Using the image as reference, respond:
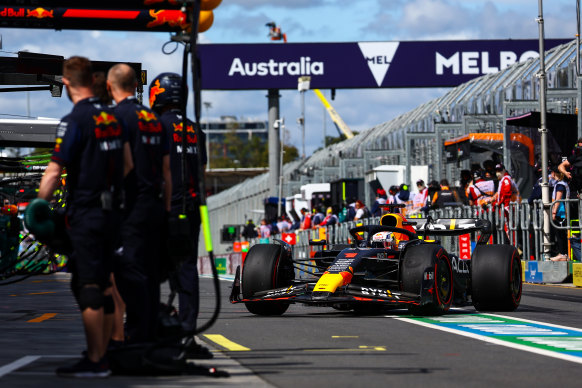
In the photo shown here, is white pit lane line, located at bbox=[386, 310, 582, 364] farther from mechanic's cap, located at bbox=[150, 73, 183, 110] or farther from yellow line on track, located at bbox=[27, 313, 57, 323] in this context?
yellow line on track, located at bbox=[27, 313, 57, 323]

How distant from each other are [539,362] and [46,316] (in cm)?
692

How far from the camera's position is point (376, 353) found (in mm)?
8750

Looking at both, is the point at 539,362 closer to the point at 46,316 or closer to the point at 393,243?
the point at 393,243

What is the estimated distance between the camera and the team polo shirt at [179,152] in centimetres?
870

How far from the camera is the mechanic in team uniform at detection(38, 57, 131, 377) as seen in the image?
278 inches

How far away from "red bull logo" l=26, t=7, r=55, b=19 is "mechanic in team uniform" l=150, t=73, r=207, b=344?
128 cm

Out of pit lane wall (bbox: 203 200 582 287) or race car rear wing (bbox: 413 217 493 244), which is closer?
race car rear wing (bbox: 413 217 493 244)

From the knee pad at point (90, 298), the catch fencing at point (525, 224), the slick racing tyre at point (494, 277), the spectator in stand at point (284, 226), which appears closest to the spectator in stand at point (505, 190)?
the catch fencing at point (525, 224)

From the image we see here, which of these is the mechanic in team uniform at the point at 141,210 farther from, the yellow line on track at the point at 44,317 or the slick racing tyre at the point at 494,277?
the slick racing tyre at the point at 494,277

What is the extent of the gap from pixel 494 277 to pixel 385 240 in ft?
4.49

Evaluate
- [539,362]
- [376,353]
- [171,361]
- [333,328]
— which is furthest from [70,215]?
[333,328]

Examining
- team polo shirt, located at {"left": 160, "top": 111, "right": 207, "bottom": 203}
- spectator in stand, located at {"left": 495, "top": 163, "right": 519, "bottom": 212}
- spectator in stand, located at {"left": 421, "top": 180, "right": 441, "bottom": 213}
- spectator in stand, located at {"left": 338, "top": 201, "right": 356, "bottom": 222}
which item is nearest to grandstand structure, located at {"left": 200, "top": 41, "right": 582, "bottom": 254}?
spectator in stand, located at {"left": 421, "top": 180, "right": 441, "bottom": 213}

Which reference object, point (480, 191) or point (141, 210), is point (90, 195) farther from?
point (480, 191)

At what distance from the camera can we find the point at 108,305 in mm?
7281
